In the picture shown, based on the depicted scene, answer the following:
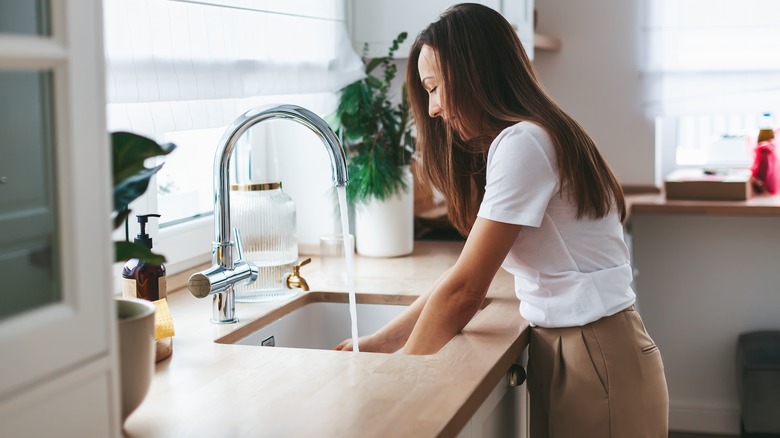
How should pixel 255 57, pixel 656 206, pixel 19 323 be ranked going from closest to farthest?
pixel 19 323
pixel 255 57
pixel 656 206

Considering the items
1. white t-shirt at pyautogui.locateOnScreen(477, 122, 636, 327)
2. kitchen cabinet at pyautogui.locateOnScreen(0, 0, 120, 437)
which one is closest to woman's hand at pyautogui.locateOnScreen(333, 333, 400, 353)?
white t-shirt at pyautogui.locateOnScreen(477, 122, 636, 327)

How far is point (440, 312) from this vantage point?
5.49ft

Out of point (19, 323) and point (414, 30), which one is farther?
point (414, 30)

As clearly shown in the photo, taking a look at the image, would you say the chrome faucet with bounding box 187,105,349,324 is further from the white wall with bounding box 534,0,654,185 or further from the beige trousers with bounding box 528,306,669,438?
the white wall with bounding box 534,0,654,185

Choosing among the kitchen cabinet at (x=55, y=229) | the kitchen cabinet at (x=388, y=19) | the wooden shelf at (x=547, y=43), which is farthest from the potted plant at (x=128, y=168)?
the wooden shelf at (x=547, y=43)

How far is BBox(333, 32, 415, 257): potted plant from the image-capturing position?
249cm

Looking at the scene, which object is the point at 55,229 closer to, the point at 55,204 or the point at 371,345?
the point at 55,204

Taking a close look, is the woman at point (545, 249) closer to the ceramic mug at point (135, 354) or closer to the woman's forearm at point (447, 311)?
the woman's forearm at point (447, 311)

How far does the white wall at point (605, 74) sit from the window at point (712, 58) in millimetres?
66

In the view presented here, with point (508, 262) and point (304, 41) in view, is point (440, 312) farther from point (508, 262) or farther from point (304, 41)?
point (304, 41)

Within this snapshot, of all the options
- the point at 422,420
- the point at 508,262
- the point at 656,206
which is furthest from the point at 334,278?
the point at 656,206

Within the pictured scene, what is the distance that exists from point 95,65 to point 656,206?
97.5 inches

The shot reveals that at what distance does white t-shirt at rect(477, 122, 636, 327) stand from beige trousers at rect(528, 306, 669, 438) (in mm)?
33

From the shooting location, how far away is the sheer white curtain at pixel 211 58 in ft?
5.51
